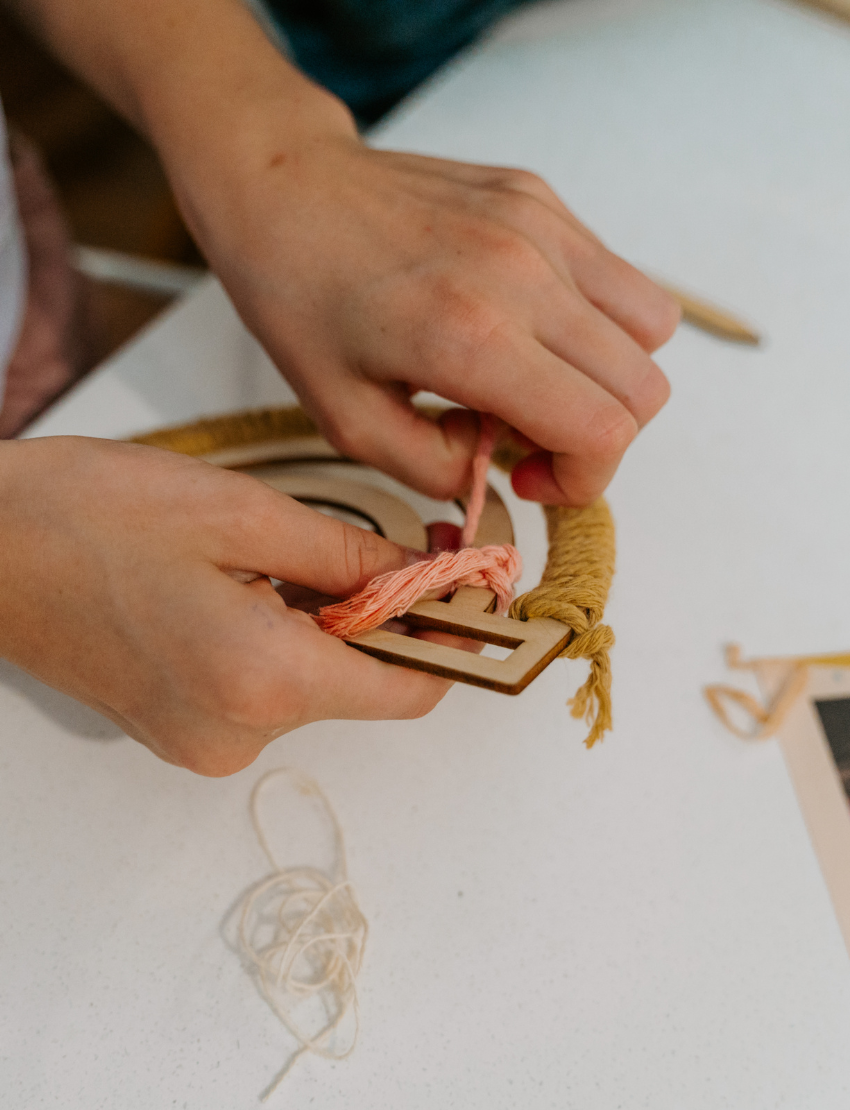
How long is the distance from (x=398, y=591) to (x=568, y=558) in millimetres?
142

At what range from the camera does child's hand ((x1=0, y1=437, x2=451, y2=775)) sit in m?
0.48

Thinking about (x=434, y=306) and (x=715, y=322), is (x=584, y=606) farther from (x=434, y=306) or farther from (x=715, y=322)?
(x=715, y=322)

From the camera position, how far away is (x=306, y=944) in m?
0.57

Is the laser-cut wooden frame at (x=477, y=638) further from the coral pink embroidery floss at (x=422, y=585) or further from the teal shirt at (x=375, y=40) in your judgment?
the teal shirt at (x=375, y=40)

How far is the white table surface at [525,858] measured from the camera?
540 millimetres

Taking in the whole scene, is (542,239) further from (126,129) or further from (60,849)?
(126,129)

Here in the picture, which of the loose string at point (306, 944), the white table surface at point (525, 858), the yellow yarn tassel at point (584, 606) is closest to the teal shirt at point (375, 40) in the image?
the white table surface at point (525, 858)

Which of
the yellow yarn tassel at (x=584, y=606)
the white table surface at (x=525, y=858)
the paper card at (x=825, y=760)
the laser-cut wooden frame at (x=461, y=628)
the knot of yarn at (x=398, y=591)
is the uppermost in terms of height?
the knot of yarn at (x=398, y=591)

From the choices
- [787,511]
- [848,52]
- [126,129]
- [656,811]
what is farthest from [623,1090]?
[126,129]

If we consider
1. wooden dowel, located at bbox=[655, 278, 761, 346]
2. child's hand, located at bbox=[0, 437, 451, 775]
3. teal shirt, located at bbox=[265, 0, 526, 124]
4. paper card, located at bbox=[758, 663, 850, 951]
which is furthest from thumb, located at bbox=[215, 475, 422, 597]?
teal shirt, located at bbox=[265, 0, 526, 124]

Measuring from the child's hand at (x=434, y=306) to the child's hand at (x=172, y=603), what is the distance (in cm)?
15

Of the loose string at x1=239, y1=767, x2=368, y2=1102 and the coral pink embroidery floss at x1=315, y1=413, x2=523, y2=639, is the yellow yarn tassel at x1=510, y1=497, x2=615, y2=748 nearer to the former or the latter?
the coral pink embroidery floss at x1=315, y1=413, x2=523, y2=639

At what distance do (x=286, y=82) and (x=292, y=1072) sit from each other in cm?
78

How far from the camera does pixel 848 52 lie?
1.31 metres
